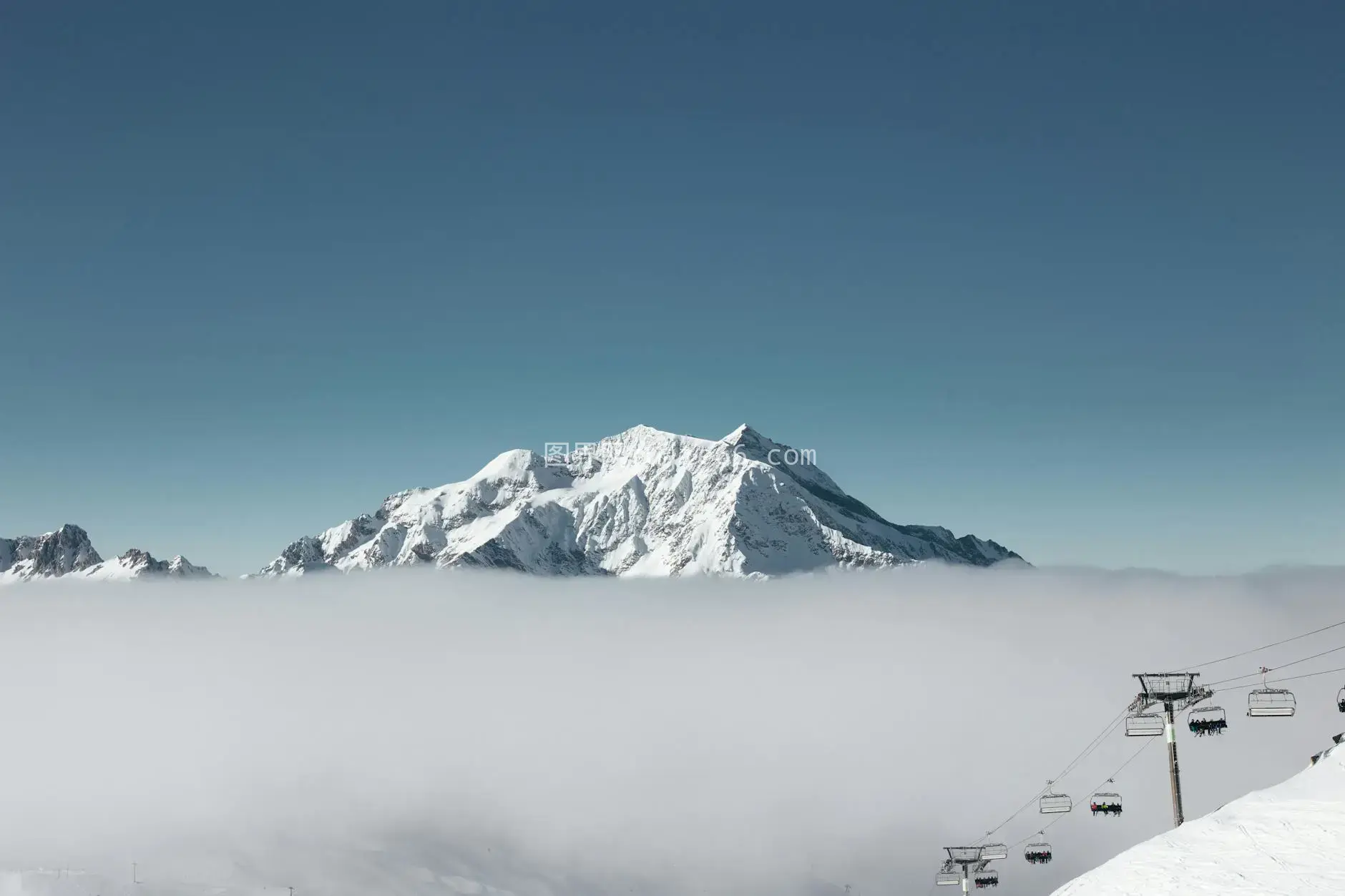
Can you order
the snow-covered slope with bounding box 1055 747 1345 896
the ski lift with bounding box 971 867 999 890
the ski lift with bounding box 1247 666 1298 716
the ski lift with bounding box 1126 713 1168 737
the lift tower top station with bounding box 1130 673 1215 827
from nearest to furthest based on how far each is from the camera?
the snow-covered slope with bounding box 1055 747 1345 896, the ski lift with bounding box 1247 666 1298 716, the lift tower top station with bounding box 1130 673 1215 827, the ski lift with bounding box 1126 713 1168 737, the ski lift with bounding box 971 867 999 890

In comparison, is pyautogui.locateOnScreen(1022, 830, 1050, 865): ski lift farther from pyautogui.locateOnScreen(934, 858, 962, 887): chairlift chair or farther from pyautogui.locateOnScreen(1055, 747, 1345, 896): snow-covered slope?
pyautogui.locateOnScreen(1055, 747, 1345, 896): snow-covered slope

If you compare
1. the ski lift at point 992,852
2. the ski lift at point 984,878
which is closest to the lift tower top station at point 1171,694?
the ski lift at point 992,852

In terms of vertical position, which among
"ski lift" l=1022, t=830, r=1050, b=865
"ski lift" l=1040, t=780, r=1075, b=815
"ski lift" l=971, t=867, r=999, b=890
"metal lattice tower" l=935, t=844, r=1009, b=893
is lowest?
"ski lift" l=971, t=867, r=999, b=890

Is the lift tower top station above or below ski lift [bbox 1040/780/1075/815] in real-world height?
above

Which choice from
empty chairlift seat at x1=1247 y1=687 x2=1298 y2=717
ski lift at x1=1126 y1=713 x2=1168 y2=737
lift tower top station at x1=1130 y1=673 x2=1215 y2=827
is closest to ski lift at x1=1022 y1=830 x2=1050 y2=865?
ski lift at x1=1126 y1=713 x2=1168 y2=737

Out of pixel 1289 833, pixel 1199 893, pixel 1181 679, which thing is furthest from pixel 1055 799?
pixel 1199 893

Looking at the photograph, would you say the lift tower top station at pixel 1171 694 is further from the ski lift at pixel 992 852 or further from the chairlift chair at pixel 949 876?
the chairlift chair at pixel 949 876

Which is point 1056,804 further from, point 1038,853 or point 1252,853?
point 1252,853
